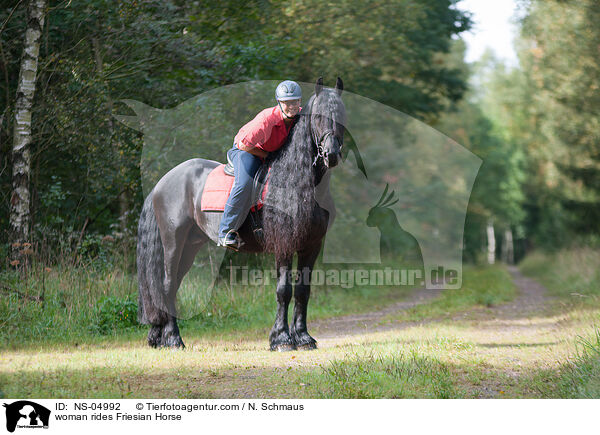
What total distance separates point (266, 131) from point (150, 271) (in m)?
2.19

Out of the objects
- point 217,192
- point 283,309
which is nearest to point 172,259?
point 217,192

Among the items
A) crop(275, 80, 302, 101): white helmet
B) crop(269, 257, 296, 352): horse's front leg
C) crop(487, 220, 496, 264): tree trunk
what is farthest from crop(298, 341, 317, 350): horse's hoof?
crop(487, 220, 496, 264): tree trunk

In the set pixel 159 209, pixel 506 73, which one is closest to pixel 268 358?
pixel 159 209

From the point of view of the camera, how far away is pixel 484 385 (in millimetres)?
5164

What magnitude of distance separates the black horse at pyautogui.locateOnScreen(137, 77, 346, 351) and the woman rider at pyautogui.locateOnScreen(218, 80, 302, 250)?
128 millimetres

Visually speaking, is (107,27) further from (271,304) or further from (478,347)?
(478,347)

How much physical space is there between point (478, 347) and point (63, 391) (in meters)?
4.45

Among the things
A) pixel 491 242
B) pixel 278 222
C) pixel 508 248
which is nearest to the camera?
pixel 278 222

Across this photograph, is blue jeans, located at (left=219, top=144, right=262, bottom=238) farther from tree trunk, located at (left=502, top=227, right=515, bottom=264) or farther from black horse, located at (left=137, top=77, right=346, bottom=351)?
tree trunk, located at (left=502, top=227, right=515, bottom=264)

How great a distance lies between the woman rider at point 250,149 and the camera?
243 inches

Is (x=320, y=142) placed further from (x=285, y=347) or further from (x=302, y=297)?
(x=285, y=347)

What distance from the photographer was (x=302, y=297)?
6.56 metres

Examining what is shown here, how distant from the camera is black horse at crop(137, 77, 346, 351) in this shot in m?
5.98

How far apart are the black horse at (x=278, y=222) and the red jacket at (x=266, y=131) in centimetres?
11
